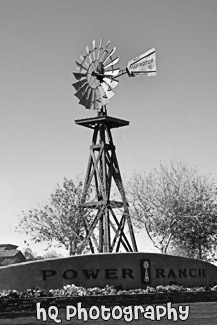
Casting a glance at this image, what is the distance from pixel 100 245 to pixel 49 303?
24.1 m

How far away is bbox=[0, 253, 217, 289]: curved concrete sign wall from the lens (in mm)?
26547

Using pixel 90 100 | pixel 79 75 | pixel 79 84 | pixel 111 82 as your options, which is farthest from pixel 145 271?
pixel 79 75

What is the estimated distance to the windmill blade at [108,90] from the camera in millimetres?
46594

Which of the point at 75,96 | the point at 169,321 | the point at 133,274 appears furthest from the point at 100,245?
the point at 169,321

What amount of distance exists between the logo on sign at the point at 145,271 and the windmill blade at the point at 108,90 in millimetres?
19499

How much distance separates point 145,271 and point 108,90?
2040 centimetres

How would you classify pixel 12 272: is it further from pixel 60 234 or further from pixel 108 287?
pixel 60 234

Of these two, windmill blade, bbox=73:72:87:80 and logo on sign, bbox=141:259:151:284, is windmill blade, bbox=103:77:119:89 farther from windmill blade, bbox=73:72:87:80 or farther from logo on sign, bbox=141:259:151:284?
logo on sign, bbox=141:259:151:284

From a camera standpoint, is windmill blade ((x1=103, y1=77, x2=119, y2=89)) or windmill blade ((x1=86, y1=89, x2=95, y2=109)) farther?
windmill blade ((x1=103, y1=77, x2=119, y2=89))

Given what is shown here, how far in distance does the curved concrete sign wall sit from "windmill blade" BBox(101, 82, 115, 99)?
18.1 metres

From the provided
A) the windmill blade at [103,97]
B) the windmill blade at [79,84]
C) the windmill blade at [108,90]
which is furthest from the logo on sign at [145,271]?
the windmill blade at [79,84]

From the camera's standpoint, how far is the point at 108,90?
46906mm

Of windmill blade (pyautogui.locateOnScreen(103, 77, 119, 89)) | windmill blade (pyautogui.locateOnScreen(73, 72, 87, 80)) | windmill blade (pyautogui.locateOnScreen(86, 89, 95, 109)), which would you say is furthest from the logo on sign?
windmill blade (pyautogui.locateOnScreen(73, 72, 87, 80))

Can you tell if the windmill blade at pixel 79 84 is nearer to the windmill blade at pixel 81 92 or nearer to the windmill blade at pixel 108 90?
the windmill blade at pixel 81 92
